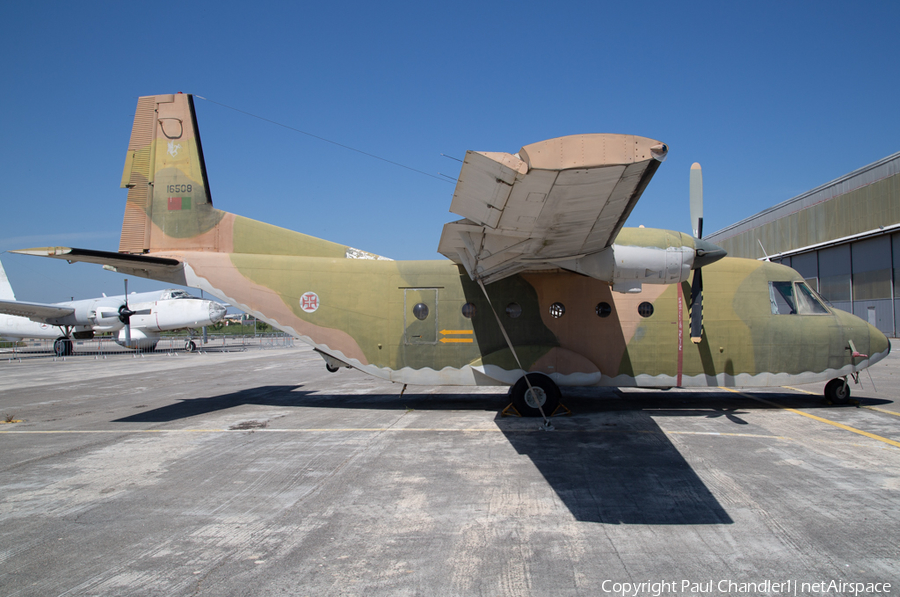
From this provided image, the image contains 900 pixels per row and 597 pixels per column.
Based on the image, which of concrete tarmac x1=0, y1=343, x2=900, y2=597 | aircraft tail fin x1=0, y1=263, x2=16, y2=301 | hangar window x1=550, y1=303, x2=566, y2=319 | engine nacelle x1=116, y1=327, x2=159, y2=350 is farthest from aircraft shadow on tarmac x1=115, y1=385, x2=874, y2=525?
aircraft tail fin x1=0, y1=263, x2=16, y2=301

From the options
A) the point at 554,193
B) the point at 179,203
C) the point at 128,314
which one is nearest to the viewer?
the point at 554,193

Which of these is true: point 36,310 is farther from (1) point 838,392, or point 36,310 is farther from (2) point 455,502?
(1) point 838,392

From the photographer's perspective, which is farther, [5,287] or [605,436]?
[5,287]

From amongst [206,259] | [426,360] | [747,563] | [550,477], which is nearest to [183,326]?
[206,259]

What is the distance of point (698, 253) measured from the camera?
26.8 feet

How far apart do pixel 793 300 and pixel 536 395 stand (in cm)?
546

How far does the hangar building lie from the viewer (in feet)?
90.9

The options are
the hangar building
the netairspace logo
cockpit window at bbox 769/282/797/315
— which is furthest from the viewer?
the hangar building

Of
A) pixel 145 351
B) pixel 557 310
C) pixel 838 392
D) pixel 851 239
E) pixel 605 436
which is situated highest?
pixel 851 239

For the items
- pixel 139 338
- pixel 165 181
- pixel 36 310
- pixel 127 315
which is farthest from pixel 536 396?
pixel 36 310

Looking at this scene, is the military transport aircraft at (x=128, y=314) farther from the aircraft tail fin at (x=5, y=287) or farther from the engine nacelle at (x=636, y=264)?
the engine nacelle at (x=636, y=264)

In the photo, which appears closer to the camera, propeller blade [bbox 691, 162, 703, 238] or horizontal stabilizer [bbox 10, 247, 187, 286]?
horizontal stabilizer [bbox 10, 247, 187, 286]

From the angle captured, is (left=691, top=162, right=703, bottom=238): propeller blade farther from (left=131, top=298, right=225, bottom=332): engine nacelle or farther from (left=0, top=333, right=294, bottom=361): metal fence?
(left=0, top=333, right=294, bottom=361): metal fence

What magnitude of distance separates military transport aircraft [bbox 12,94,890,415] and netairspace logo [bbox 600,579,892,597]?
4.91m
